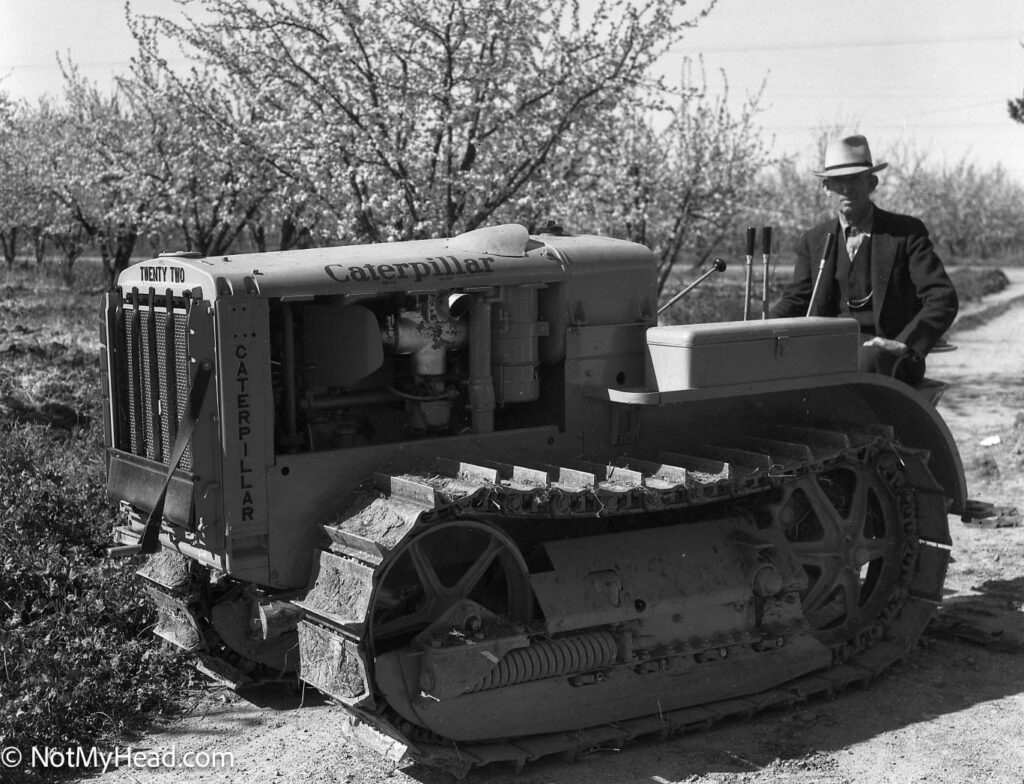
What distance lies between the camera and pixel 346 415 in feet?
18.5

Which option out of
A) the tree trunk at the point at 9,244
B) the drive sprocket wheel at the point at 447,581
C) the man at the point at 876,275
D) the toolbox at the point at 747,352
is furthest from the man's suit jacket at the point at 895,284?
the tree trunk at the point at 9,244

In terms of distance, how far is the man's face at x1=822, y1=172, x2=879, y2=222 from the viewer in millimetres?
7059

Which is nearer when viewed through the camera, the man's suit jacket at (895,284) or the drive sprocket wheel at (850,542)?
the drive sprocket wheel at (850,542)

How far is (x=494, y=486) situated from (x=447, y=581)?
994 mm

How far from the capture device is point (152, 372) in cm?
545

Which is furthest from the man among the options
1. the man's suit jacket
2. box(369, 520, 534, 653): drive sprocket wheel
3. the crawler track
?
box(369, 520, 534, 653): drive sprocket wheel

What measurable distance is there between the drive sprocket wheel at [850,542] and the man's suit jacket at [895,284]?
0.77m

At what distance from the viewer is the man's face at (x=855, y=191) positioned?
7.06m

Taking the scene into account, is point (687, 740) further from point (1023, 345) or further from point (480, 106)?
point (1023, 345)

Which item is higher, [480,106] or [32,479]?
[480,106]

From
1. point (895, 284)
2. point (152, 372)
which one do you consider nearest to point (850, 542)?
point (895, 284)

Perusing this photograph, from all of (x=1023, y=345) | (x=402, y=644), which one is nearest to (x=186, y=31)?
(x=402, y=644)

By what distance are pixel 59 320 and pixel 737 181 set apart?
1216 cm
